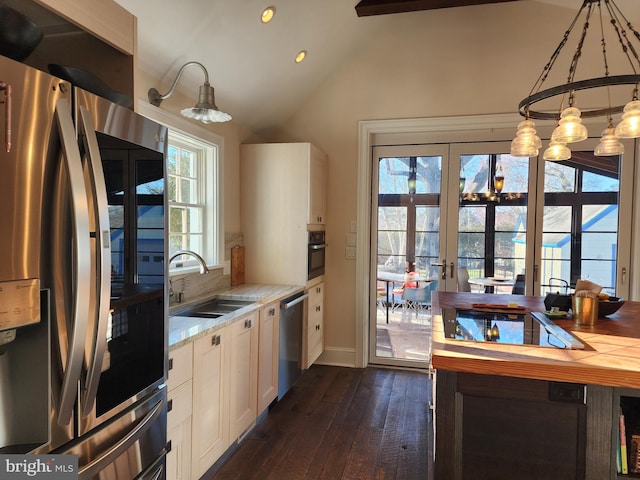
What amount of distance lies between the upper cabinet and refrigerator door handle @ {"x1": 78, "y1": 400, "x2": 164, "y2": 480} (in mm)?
1165

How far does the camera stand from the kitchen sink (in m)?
2.56

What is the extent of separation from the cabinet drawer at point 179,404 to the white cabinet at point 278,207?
1.67 metres

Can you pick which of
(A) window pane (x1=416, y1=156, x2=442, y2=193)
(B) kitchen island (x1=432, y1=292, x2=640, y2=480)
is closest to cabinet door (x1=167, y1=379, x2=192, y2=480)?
(B) kitchen island (x1=432, y1=292, x2=640, y2=480)

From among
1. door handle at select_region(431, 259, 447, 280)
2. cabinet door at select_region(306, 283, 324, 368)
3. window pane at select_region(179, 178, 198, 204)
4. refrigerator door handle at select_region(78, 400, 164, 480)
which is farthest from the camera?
door handle at select_region(431, 259, 447, 280)

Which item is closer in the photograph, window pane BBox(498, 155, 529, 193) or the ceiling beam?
the ceiling beam

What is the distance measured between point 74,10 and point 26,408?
112cm

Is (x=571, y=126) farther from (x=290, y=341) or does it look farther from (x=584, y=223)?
(x=290, y=341)

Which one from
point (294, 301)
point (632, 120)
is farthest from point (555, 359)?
point (294, 301)

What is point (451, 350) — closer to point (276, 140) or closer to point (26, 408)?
point (26, 408)

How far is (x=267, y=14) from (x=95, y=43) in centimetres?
138

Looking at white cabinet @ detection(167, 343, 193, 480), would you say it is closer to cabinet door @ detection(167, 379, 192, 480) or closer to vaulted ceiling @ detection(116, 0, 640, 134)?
cabinet door @ detection(167, 379, 192, 480)

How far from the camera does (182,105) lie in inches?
105

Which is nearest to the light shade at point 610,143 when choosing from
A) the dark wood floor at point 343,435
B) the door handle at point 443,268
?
the door handle at point 443,268

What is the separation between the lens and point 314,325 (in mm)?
3654
